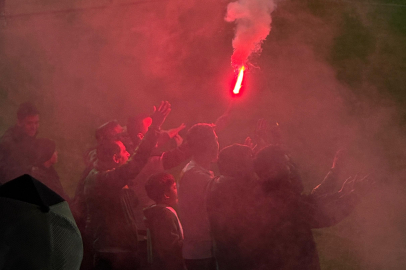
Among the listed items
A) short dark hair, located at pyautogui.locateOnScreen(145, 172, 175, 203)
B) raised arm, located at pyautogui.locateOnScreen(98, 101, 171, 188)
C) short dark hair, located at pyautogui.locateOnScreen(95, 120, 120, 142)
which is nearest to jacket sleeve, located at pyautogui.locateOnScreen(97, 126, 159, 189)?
raised arm, located at pyautogui.locateOnScreen(98, 101, 171, 188)

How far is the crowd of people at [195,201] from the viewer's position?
5.82 ft

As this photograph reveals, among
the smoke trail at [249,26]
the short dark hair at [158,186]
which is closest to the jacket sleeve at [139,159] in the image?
the short dark hair at [158,186]

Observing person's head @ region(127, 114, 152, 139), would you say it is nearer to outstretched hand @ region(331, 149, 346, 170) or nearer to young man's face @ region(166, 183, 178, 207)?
young man's face @ region(166, 183, 178, 207)

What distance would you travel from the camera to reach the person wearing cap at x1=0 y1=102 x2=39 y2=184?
127 inches

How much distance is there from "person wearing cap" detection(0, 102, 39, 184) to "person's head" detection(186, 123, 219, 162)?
5.18 ft

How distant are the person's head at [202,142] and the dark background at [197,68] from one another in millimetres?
2529

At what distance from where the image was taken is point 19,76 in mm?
4891

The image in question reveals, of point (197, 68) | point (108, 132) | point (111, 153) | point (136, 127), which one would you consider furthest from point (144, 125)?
point (197, 68)

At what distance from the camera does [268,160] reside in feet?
5.87

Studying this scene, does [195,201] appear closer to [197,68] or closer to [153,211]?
[153,211]

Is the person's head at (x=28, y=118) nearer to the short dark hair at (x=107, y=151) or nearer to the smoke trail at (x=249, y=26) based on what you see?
the short dark hair at (x=107, y=151)

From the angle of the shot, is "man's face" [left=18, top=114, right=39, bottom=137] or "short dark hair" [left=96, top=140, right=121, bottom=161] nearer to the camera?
"short dark hair" [left=96, top=140, right=121, bottom=161]

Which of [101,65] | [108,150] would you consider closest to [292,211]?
[108,150]

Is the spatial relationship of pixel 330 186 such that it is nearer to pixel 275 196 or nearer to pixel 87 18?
pixel 275 196
